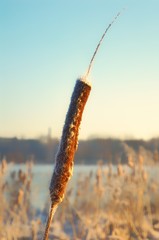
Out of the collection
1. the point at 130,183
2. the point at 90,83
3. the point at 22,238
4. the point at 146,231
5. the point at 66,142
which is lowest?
the point at 22,238

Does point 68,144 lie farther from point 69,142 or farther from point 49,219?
point 49,219

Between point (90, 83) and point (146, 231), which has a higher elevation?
point (90, 83)

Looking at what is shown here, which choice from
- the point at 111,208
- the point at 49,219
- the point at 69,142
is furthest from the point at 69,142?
the point at 111,208

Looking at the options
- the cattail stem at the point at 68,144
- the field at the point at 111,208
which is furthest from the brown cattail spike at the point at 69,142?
the field at the point at 111,208

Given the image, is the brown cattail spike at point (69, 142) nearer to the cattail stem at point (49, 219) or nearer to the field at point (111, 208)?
the cattail stem at point (49, 219)

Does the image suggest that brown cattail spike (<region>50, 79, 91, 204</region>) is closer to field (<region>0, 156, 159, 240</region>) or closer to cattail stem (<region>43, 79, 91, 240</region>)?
cattail stem (<region>43, 79, 91, 240</region>)

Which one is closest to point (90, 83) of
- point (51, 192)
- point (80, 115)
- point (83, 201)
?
point (80, 115)

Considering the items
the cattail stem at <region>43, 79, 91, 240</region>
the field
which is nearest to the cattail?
the cattail stem at <region>43, 79, 91, 240</region>

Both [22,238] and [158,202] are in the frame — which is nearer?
[22,238]

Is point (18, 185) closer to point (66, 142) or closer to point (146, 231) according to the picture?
point (146, 231)
